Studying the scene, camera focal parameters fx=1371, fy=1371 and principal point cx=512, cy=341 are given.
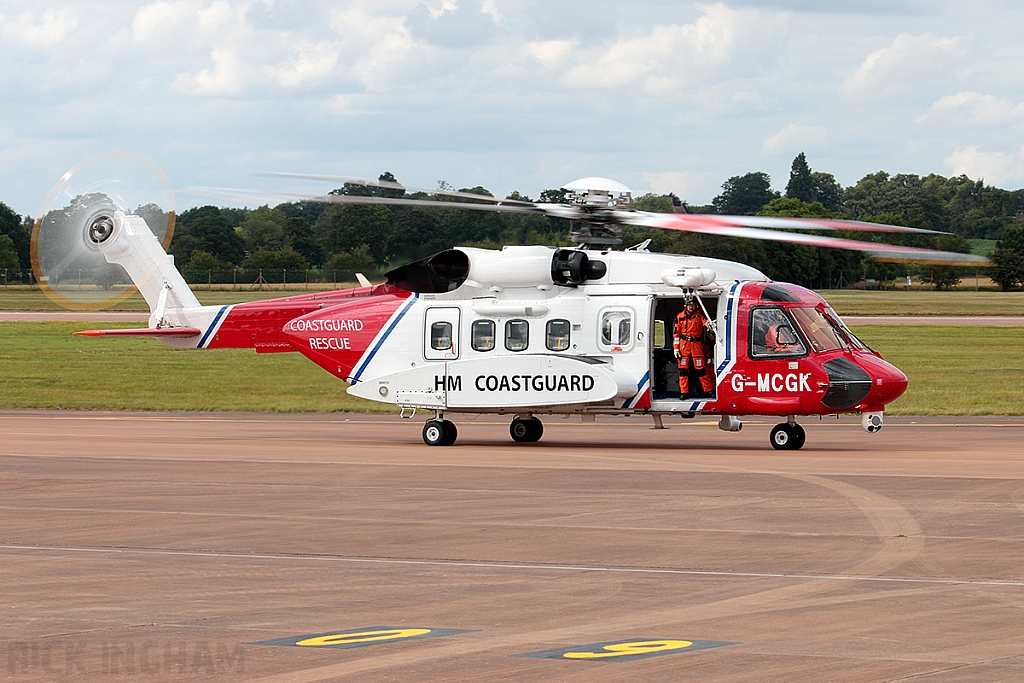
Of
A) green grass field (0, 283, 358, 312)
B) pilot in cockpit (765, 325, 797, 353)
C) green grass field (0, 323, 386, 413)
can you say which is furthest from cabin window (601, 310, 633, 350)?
green grass field (0, 323, 386, 413)

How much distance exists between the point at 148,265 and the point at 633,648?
21283mm

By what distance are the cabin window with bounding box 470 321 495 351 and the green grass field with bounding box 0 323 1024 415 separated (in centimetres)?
1098

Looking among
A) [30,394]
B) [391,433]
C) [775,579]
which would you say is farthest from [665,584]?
[30,394]

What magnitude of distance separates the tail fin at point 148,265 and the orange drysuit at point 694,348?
33.6ft

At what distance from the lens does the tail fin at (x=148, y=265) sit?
27.1 metres

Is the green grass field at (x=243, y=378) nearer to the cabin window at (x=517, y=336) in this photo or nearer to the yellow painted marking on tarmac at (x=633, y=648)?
the cabin window at (x=517, y=336)

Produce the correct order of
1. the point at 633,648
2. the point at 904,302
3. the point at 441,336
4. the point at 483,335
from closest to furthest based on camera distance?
the point at 633,648 < the point at 483,335 < the point at 441,336 < the point at 904,302

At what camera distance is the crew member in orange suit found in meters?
22.4

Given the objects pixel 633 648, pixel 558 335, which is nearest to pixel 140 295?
pixel 558 335

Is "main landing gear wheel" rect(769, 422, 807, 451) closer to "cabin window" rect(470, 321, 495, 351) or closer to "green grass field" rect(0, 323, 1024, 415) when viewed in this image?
"cabin window" rect(470, 321, 495, 351)

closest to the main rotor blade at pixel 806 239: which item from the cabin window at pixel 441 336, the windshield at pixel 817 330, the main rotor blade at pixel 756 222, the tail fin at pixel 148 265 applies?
the main rotor blade at pixel 756 222

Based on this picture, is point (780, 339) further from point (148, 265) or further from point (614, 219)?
point (148, 265)

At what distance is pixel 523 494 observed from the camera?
15945mm

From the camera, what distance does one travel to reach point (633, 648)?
8.10 metres
